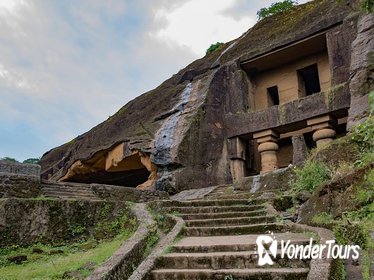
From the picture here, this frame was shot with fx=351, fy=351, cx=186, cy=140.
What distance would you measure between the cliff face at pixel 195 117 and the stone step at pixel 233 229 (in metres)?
5.91

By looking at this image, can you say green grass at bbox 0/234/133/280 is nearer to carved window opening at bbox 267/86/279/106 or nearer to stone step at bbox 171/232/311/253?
stone step at bbox 171/232/311/253

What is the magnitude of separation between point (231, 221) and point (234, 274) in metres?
2.30

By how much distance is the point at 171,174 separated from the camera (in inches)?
449

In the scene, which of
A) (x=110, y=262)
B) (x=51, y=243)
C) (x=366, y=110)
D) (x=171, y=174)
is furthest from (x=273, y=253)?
Answer: (x=171, y=174)

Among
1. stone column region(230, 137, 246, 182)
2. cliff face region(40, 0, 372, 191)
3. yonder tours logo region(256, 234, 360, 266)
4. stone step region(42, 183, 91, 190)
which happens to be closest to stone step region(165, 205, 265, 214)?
yonder tours logo region(256, 234, 360, 266)

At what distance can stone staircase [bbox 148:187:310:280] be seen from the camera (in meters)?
3.48

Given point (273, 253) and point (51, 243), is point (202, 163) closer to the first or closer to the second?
point (51, 243)

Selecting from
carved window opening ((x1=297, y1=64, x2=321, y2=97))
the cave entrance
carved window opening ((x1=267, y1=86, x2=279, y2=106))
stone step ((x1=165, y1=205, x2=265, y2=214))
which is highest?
carved window opening ((x1=297, y1=64, x2=321, y2=97))

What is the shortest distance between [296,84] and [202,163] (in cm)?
545

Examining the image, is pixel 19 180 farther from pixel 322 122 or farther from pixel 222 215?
pixel 322 122

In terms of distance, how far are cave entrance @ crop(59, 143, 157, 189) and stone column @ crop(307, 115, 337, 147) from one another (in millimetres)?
5701

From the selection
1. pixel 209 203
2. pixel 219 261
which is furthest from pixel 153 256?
pixel 209 203

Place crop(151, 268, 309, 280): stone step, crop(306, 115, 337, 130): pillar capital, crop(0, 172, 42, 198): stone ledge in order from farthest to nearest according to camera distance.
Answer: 1. crop(306, 115, 337, 130): pillar capital
2. crop(0, 172, 42, 198): stone ledge
3. crop(151, 268, 309, 280): stone step

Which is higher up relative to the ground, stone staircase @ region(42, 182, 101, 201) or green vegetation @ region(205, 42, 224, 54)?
green vegetation @ region(205, 42, 224, 54)
